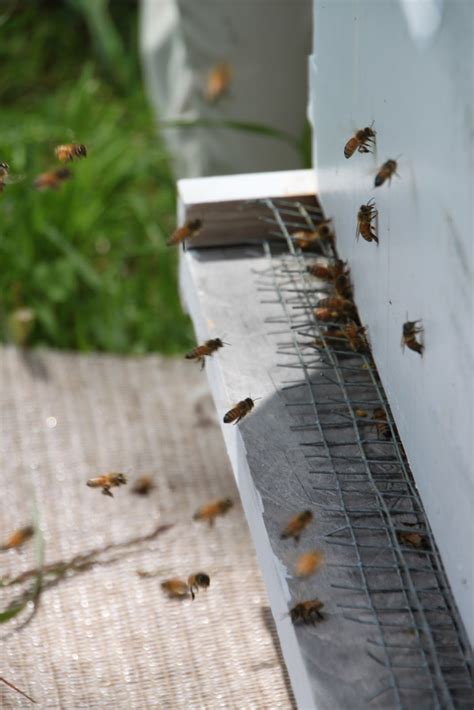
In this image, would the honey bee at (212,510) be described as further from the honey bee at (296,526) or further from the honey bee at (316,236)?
the honey bee at (296,526)

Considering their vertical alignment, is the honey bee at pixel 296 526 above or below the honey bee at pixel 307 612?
above

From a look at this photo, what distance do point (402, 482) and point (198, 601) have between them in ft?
1.90

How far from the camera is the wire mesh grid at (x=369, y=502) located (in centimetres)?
165

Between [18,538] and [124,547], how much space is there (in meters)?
0.23

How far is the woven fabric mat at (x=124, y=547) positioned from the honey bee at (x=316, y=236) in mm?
639

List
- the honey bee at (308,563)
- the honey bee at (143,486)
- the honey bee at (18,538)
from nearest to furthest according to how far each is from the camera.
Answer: the honey bee at (308,563)
the honey bee at (18,538)
the honey bee at (143,486)

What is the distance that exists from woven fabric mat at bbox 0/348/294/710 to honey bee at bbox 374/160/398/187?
0.94 m

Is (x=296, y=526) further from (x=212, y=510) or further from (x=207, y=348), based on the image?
(x=212, y=510)

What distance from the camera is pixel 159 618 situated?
Answer: 225cm

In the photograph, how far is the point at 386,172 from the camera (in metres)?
1.77

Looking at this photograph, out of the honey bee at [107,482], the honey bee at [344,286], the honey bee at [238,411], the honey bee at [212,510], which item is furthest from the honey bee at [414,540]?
the honey bee at [107,482]

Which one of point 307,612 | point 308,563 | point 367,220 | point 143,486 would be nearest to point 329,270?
point 367,220

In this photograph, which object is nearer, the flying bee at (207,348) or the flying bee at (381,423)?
the flying bee at (381,423)

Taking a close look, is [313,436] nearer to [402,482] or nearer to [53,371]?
[402,482]
